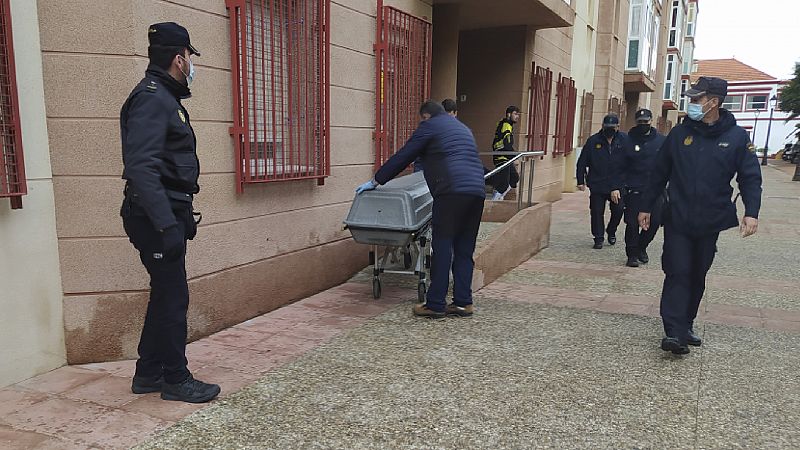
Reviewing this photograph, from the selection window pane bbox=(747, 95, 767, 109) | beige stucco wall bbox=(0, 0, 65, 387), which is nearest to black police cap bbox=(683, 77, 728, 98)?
beige stucco wall bbox=(0, 0, 65, 387)

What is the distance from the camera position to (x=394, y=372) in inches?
146

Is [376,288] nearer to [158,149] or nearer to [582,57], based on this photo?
[158,149]

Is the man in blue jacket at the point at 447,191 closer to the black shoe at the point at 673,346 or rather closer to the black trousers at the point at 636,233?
the black shoe at the point at 673,346

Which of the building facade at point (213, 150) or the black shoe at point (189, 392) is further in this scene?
the building facade at point (213, 150)

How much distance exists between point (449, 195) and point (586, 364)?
1.66m

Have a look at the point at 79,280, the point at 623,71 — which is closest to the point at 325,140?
the point at 79,280

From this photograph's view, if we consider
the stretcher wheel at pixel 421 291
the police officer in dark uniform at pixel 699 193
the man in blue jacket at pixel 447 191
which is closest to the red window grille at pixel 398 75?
the man in blue jacket at pixel 447 191

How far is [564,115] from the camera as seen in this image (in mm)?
13977

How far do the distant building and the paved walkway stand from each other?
68269 mm

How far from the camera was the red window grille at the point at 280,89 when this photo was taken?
4453 mm

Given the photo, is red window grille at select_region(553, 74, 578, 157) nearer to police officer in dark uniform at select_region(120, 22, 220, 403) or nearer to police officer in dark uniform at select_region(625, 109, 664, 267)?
police officer in dark uniform at select_region(625, 109, 664, 267)

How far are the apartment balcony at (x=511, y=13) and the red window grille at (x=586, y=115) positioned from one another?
20.3ft

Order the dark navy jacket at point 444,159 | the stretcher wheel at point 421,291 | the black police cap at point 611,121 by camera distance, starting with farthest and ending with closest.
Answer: the black police cap at point 611,121 < the stretcher wheel at point 421,291 < the dark navy jacket at point 444,159

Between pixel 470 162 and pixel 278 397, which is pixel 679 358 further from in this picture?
pixel 278 397
